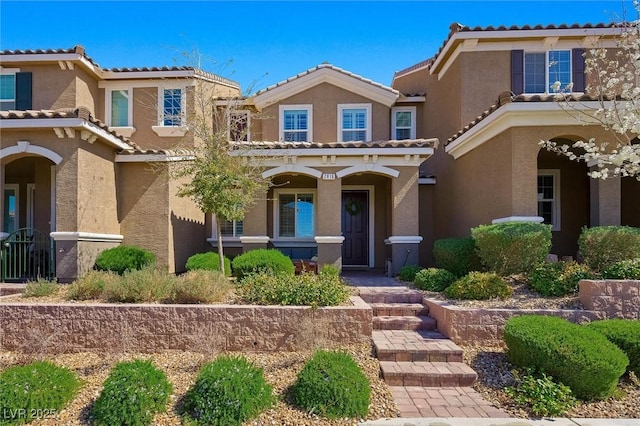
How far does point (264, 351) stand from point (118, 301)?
119 inches

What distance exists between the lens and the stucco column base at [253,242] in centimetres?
1195

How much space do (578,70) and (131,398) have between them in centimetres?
1560

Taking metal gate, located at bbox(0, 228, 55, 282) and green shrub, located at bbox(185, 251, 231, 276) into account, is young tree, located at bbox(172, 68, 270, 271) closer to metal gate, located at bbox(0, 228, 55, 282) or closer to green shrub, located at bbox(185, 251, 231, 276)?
green shrub, located at bbox(185, 251, 231, 276)

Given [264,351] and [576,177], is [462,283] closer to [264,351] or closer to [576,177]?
[264,351]

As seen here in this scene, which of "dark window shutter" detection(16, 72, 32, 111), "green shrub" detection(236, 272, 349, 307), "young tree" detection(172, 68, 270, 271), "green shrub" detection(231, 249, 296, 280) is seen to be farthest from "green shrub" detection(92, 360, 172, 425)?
"dark window shutter" detection(16, 72, 32, 111)

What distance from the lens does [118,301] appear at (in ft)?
24.3

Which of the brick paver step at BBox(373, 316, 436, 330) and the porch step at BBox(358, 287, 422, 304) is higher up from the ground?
the porch step at BBox(358, 287, 422, 304)

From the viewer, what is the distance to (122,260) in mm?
10258

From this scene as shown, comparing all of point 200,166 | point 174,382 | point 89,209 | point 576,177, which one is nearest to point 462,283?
point 174,382

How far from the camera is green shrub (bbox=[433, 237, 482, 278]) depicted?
9812 mm

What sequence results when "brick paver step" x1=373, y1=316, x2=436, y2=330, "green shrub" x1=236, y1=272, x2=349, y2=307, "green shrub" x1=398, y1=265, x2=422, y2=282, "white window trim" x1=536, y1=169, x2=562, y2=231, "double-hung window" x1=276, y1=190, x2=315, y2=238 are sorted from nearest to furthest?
"green shrub" x1=236, y1=272, x2=349, y2=307
"brick paver step" x1=373, y1=316, x2=436, y2=330
"green shrub" x1=398, y1=265, x2=422, y2=282
"white window trim" x1=536, y1=169, x2=562, y2=231
"double-hung window" x1=276, y1=190, x2=315, y2=238

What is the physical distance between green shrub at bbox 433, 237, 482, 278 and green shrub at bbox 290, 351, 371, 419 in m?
5.42

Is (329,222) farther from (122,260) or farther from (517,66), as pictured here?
(517,66)

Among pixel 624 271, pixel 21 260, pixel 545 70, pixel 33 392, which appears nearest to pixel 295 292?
pixel 33 392
